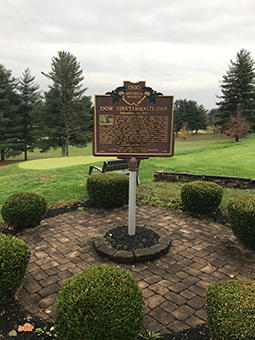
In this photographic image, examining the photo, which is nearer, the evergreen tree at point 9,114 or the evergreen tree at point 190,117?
the evergreen tree at point 9,114

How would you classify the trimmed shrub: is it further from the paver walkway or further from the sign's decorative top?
the sign's decorative top

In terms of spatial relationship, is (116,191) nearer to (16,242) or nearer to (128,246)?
(128,246)

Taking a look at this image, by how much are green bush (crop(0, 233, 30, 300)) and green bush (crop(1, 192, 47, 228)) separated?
195 cm

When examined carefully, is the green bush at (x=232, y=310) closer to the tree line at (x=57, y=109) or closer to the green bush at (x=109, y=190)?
the green bush at (x=109, y=190)

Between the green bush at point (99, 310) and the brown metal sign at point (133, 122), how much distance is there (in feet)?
9.25

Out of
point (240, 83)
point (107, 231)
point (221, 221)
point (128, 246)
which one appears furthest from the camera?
point (240, 83)

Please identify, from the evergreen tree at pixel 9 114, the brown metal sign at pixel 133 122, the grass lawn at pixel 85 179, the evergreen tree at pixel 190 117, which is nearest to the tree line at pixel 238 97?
the evergreen tree at pixel 190 117

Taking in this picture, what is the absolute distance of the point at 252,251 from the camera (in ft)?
16.6

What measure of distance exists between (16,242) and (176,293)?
2621 mm

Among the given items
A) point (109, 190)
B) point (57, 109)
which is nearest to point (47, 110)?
point (57, 109)

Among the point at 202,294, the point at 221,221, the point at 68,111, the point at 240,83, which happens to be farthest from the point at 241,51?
the point at 202,294

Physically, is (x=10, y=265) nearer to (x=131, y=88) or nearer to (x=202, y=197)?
(x=131, y=88)

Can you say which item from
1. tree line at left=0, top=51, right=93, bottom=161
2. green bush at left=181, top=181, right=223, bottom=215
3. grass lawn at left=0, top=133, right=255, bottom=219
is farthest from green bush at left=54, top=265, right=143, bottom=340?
tree line at left=0, top=51, right=93, bottom=161

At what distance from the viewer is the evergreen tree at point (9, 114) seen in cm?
3488
